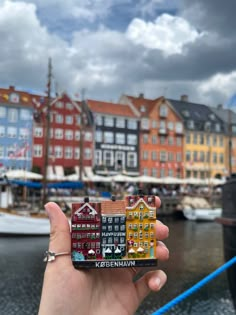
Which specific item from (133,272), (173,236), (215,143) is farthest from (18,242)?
(215,143)

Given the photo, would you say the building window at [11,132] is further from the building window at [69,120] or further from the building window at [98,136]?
the building window at [98,136]

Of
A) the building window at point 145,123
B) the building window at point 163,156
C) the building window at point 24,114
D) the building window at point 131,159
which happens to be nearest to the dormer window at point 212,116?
the building window at point 163,156

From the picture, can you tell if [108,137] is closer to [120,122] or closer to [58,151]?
[120,122]

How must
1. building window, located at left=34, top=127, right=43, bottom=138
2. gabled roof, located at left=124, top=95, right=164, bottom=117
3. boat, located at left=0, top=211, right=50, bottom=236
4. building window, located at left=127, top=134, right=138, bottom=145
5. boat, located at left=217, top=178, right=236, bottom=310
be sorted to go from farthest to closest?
gabled roof, located at left=124, top=95, right=164, bottom=117, building window, located at left=127, top=134, right=138, bottom=145, building window, located at left=34, top=127, right=43, bottom=138, boat, located at left=0, top=211, right=50, bottom=236, boat, located at left=217, top=178, right=236, bottom=310

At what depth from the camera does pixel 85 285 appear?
7.30 ft

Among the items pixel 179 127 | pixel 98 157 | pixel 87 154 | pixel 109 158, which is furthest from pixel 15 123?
pixel 179 127

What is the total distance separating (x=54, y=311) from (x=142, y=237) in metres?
0.62

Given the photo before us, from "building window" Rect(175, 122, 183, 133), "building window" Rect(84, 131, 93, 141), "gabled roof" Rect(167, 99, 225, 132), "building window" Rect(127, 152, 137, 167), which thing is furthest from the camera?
"gabled roof" Rect(167, 99, 225, 132)

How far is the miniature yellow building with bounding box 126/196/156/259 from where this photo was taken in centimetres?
219

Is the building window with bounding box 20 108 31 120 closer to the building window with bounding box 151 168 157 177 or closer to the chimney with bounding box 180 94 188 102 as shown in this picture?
the building window with bounding box 151 168 157 177

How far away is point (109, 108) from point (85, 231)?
49808 mm

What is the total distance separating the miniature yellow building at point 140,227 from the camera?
219 centimetres

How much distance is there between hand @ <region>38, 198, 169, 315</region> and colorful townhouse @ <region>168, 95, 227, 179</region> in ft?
176

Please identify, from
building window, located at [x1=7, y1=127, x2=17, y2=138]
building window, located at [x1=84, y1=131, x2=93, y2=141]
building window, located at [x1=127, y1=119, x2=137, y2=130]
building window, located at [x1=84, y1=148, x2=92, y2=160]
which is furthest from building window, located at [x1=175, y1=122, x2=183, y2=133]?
building window, located at [x1=7, y1=127, x2=17, y2=138]
